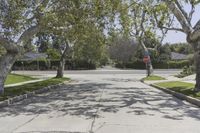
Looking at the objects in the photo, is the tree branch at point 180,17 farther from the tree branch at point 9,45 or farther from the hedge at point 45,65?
the hedge at point 45,65

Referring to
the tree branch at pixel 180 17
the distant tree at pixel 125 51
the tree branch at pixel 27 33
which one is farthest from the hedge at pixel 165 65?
the tree branch at pixel 27 33

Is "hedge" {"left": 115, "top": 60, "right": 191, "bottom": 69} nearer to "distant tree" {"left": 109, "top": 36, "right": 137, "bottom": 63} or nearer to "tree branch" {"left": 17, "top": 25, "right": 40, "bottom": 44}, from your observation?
"distant tree" {"left": 109, "top": 36, "right": 137, "bottom": 63}

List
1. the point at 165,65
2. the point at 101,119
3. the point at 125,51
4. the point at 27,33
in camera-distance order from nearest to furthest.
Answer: the point at 101,119
the point at 27,33
the point at 165,65
the point at 125,51

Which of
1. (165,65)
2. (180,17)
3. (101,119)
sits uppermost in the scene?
(180,17)

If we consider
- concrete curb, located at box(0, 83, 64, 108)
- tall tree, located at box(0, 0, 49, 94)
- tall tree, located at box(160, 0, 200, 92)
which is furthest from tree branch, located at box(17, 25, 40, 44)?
tall tree, located at box(160, 0, 200, 92)

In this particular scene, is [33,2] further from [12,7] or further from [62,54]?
[62,54]

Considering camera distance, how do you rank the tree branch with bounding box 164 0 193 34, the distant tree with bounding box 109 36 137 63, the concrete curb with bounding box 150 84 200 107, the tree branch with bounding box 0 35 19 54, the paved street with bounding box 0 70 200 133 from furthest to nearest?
the distant tree with bounding box 109 36 137 63 → the tree branch with bounding box 164 0 193 34 → the tree branch with bounding box 0 35 19 54 → the concrete curb with bounding box 150 84 200 107 → the paved street with bounding box 0 70 200 133

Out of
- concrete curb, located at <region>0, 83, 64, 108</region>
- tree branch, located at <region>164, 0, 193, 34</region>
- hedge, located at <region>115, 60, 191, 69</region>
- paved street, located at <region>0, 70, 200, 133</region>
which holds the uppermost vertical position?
tree branch, located at <region>164, 0, 193, 34</region>

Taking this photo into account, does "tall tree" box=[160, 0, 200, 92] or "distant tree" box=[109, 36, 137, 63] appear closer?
"tall tree" box=[160, 0, 200, 92]

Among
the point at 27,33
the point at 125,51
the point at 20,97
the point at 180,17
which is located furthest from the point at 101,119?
the point at 125,51

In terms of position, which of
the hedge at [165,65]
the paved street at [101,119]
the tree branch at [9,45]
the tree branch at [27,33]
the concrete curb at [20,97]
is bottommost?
the paved street at [101,119]

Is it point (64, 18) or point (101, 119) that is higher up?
point (64, 18)

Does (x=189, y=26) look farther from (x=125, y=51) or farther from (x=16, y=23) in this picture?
(x=125, y=51)

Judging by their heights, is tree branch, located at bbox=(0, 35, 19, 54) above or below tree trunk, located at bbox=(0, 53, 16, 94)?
above
